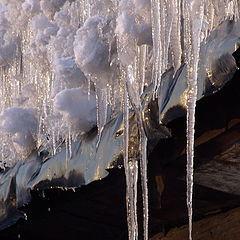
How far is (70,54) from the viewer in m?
5.33

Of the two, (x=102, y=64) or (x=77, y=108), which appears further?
(x=77, y=108)

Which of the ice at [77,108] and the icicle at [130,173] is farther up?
the ice at [77,108]

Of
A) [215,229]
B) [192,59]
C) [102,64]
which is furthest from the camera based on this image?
[215,229]

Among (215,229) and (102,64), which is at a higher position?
(102,64)

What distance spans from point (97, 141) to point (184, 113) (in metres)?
0.93

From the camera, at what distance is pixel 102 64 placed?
4590 mm

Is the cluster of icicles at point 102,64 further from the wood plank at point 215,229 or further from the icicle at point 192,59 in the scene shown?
the wood plank at point 215,229

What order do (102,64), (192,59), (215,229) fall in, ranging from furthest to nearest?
(215,229)
(102,64)
(192,59)

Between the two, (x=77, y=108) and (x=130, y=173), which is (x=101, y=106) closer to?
(x=77, y=108)

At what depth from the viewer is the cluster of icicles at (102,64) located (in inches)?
156

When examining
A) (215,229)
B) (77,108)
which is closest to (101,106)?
(77,108)

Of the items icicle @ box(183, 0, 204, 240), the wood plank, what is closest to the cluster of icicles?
icicle @ box(183, 0, 204, 240)

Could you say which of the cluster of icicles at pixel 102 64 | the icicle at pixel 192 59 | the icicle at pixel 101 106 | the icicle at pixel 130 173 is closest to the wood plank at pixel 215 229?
the cluster of icicles at pixel 102 64

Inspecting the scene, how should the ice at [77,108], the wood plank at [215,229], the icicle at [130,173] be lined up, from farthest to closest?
the wood plank at [215,229]
the ice at [77,108]
the icicle at [130,173]
